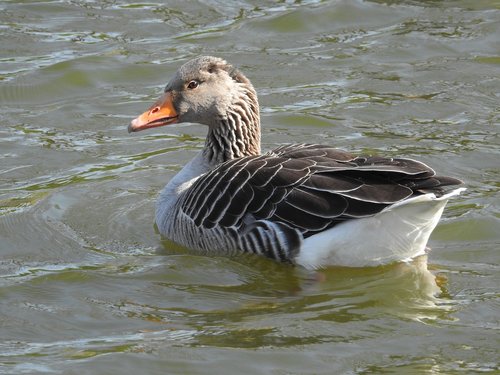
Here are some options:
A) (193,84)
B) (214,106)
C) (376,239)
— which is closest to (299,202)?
(376,239)

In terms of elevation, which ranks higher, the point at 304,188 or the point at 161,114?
the point at 161,114

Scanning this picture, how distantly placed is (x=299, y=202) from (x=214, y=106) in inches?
67.0

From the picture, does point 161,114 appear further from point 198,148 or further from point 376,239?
point 376,239

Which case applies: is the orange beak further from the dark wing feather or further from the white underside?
the white underside

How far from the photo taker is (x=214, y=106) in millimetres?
10359

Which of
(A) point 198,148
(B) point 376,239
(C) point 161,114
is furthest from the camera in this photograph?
(A) point 198,148

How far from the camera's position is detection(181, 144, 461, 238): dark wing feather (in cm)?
878

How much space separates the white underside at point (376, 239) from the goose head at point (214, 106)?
5.45 feet

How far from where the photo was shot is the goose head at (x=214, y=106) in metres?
10.3

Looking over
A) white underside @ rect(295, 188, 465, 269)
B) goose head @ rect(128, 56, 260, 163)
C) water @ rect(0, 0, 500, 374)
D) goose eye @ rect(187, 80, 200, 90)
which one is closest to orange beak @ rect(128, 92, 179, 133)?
goose head @ rect(128, 56, 260, 163)

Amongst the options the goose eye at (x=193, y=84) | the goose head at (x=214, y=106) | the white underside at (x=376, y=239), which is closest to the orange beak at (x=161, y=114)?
the goose head at (x=214, y=106)

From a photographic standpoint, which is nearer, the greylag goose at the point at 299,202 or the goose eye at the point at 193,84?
the greylag goose at the point at 299,202

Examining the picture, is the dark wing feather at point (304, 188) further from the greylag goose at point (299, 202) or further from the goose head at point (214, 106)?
the goose head at point (214, 106)

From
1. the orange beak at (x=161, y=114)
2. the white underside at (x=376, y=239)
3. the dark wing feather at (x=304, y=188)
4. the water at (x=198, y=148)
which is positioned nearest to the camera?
the water at (x=198, y=148)
